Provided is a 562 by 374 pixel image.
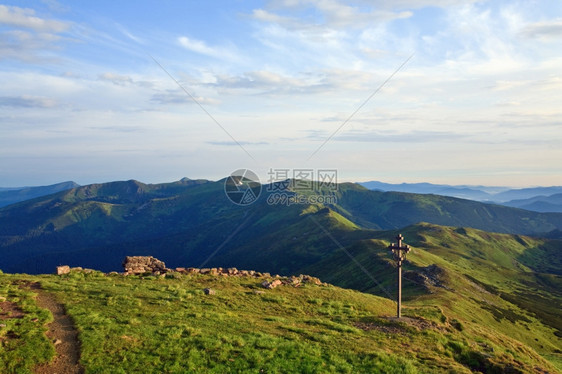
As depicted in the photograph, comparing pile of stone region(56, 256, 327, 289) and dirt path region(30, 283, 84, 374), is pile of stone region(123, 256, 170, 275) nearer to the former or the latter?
pile of stone region(56, 256, 327, 289)

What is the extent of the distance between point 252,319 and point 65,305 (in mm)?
14908

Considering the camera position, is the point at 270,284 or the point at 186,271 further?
the point at 186,271

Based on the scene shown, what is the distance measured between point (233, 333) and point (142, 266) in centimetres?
2605

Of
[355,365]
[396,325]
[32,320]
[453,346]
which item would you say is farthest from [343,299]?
[32,320]

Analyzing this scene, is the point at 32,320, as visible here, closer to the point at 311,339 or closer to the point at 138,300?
the point at 138,300

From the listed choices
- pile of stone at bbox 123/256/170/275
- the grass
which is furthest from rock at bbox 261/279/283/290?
the grass

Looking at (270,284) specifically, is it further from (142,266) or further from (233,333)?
(142,266)

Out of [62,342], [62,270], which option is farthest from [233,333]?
[62,270]

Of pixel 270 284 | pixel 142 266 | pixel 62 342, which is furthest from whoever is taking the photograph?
pixel 142 266

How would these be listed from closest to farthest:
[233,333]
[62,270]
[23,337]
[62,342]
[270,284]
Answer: [23,337]
[62,342]
[233,333]
[62,270]
[270,284]

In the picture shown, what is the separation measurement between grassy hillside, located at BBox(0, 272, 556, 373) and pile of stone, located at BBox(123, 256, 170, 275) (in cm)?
413

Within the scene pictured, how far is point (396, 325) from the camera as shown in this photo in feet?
102

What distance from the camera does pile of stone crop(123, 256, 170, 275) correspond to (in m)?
44.9

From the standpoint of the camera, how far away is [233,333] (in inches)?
1001
